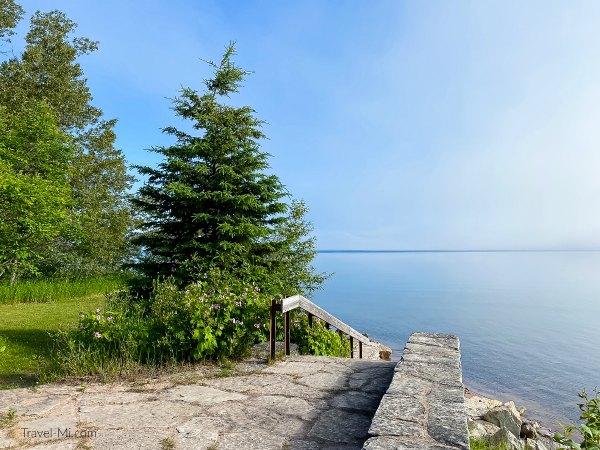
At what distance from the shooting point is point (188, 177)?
9.56m

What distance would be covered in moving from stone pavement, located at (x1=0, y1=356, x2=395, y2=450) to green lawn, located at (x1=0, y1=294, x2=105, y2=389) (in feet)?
5.76

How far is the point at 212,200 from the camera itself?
9.45 m

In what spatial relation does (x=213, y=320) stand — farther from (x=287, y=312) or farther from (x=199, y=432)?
(x=199, y=432)

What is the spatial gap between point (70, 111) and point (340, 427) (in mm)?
26243

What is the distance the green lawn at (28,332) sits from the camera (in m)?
6.01

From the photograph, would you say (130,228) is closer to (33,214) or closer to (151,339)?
(33,214)

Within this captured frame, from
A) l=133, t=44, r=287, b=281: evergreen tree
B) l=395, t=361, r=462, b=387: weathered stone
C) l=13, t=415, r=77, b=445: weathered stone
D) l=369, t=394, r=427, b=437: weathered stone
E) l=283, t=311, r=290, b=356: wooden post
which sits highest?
l=133, t=44, r=287, b=281: evergreen tree

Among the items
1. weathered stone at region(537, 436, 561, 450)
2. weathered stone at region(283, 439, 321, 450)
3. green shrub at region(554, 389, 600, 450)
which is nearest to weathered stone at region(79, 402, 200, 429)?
weathered stone at region(283, 439, 321, 450)

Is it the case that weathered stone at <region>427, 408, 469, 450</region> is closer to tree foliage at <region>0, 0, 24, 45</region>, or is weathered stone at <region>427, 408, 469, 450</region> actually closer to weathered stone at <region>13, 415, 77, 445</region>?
weathered stone at <region>13, 415, 77, 445</region>

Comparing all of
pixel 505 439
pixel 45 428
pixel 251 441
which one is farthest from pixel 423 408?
pixel 505 439

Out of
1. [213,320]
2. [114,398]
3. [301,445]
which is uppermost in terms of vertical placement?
[213,320]

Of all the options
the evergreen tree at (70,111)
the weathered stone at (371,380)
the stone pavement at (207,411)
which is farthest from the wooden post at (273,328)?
the evergreen tree at (70,111)

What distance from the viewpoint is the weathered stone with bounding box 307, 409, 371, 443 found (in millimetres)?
3351

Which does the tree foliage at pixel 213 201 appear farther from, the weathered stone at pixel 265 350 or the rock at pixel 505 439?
the rock at pixel 505 439
